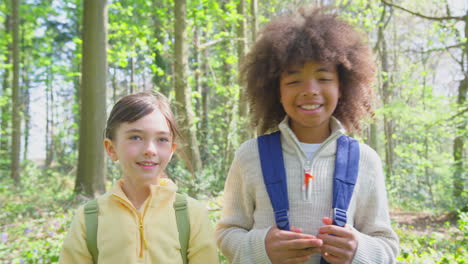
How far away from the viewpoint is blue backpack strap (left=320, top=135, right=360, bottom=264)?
1561 millimetres

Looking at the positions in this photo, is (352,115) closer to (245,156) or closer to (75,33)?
(245,156)

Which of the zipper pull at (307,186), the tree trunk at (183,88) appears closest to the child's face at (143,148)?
the zipper pull at (307,186)

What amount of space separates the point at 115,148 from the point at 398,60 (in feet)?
65.8

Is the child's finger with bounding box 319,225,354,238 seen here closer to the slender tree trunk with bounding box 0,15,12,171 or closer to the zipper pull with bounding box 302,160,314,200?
the zipper pull with bounding box 302,160,314,200

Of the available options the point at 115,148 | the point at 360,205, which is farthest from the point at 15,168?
the point at 360,205

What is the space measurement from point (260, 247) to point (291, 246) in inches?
6.9

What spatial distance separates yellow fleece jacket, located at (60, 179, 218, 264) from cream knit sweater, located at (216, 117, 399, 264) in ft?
0.52

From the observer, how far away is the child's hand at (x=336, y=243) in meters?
1.48

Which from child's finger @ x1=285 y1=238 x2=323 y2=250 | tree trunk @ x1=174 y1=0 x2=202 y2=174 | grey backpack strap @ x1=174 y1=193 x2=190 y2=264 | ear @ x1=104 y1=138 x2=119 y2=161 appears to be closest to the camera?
child's finger @ x1=285 y1=238 x2=323 y2=250

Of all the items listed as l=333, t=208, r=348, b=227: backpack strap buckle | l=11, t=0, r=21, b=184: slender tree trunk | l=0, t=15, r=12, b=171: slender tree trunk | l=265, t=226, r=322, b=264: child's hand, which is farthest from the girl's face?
l=11, t=0, r=21, b=184: slender tree trunk

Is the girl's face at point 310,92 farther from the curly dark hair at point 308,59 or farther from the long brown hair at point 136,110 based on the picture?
the long brown hair at point 136,110

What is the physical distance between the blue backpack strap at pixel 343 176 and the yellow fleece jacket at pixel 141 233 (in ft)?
1.96

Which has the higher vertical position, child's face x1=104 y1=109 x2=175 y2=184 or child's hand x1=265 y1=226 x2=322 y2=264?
child's face x1=104 y1=109 x2=175 y2=184

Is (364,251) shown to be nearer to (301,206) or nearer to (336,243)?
(336,243)
